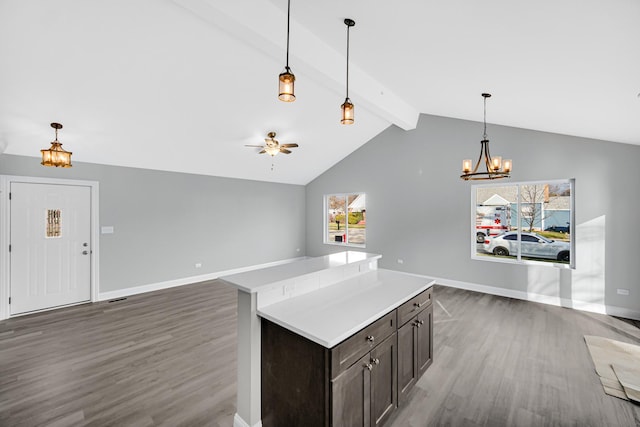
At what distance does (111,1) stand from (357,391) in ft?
11.4

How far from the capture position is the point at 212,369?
2689 mm

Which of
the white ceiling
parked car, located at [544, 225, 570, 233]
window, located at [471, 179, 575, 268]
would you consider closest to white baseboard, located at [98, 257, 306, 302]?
the white ceiling

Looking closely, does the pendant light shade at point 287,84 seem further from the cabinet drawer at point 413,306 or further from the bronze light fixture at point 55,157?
the bronze light fixture at point 55,157

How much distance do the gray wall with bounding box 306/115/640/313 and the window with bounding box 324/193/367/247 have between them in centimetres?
21

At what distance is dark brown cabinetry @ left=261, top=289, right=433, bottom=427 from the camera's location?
1470 millimetres

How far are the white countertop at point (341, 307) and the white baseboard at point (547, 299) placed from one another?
337cm

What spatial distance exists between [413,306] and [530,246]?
3923 mm

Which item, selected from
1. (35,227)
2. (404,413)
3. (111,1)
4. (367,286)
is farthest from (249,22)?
(35,227)

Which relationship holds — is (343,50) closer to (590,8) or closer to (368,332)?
(590,8)

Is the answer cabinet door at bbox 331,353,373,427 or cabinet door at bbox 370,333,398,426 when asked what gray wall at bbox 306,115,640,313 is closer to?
cabinet door at bbox 370,333,398,426

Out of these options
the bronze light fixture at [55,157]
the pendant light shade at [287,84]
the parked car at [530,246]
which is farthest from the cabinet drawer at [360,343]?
the parked car at [530,246]

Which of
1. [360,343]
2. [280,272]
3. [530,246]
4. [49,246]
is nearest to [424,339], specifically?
[360,343]

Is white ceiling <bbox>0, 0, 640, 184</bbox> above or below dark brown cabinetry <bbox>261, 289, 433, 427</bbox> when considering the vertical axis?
above

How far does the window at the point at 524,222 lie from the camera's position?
14.6 ft
